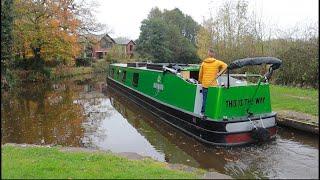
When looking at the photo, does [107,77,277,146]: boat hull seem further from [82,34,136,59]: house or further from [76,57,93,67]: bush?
[82,34,136,59]: house

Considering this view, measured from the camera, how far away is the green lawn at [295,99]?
12.7m

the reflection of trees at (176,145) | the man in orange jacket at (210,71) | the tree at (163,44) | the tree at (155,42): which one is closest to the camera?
the reflection of trees at (176,145)

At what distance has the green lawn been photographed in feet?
41.6

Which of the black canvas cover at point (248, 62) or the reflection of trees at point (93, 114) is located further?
the reflection of trees at point (93, 114)

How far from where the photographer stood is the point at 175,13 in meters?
70.1

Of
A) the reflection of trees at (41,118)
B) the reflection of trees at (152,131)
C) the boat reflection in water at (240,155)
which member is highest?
the boat reflection in water at (240,155)

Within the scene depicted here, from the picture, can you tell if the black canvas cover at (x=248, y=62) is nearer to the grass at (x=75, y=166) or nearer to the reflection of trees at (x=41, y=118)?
the grass at (x=75, y=166)

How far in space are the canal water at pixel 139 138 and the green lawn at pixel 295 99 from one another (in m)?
1.42

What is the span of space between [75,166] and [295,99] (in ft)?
32.4

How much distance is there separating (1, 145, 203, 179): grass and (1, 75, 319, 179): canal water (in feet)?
6.13

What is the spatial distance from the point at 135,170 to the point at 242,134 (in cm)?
412

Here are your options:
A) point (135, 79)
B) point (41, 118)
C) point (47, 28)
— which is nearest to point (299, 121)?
point (41, 118)

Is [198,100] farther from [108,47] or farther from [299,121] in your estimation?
[108,47]

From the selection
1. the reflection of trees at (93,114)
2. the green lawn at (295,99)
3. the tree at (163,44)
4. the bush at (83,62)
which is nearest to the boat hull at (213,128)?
the reflection of trees at (93,114)
